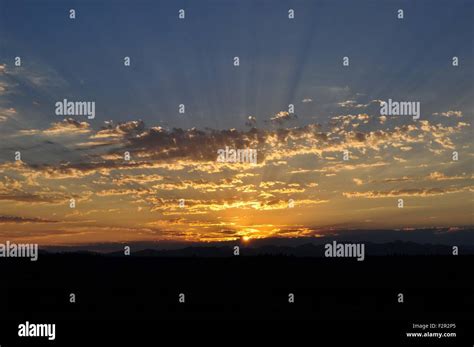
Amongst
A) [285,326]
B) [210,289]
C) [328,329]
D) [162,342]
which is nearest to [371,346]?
[328,329]

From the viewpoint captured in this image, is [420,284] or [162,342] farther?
[420,284]

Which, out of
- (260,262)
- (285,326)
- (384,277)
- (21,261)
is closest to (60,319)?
Answer: (285,326)

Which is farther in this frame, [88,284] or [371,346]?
[88,284]

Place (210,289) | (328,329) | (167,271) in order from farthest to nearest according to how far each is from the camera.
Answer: (167,271)
(210,289)
(328,329)

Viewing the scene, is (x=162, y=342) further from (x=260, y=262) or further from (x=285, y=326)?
(x=260, y=262)

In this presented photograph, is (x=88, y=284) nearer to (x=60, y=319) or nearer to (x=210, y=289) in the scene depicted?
(x=210, y=289)

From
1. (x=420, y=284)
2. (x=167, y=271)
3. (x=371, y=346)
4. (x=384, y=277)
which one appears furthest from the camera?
(x=167, y=271)
